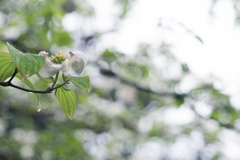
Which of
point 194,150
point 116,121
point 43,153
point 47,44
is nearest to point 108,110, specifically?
point 116,121

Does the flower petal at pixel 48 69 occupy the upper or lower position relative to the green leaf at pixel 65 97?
upper

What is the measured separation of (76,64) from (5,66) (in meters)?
0.10

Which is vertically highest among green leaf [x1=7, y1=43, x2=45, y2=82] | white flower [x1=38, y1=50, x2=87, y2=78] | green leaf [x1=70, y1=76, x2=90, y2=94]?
green leaf [x1=7, y1=43, x2=45, y2=82]

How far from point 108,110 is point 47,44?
3.78ft

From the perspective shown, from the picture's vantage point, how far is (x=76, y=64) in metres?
0.36

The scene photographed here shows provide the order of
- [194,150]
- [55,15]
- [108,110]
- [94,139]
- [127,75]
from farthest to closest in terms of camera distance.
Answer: [194,150] → [94,139] → [108,110] → [127,75] → [55,15]

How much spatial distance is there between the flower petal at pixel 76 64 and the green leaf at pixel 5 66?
0.26 feet

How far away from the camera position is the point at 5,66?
13.0 inches

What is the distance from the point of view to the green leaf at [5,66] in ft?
1.08

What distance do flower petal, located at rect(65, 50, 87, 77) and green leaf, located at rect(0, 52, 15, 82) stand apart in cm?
8

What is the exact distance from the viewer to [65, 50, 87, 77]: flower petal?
0.36m

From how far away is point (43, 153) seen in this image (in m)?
1.40

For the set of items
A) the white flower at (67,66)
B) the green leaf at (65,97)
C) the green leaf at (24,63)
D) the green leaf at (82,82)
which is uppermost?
the green leaf at (24,63)

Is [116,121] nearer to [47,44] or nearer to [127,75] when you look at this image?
[127,75]
